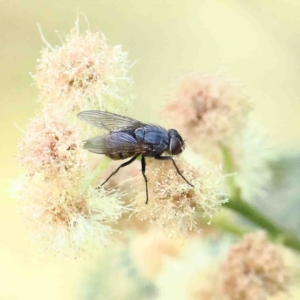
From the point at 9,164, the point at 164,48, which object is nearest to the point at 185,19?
the point at 164,48

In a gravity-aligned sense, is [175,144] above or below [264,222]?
above

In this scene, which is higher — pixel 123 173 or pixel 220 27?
pixel 220 27

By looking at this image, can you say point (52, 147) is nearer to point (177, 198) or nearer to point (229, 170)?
point (177, 198)

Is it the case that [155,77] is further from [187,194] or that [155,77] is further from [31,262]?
[187,194]

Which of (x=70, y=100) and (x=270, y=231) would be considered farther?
(x=270, y=231)

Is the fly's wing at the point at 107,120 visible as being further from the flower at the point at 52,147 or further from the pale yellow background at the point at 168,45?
the pale yellow background at the point at 168,45

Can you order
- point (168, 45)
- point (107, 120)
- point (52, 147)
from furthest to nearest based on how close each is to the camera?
1. point (168, 45)
2. point (107, 120)
3. point (52, 147)

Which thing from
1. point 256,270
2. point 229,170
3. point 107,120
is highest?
point 107,120

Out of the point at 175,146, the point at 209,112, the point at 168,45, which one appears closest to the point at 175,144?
the point at 175,146
